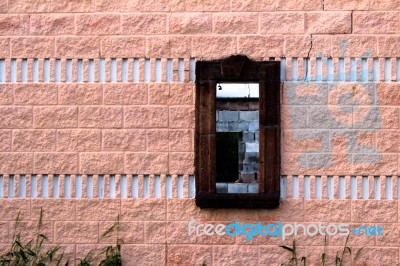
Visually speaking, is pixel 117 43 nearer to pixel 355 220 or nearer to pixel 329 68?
pixel 329 68

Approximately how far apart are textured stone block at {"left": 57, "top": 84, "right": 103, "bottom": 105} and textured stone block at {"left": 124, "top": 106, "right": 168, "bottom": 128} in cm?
34

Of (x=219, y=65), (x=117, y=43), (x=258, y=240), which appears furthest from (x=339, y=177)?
(x=117, y=43)

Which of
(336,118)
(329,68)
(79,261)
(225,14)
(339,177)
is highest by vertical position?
(225,14)

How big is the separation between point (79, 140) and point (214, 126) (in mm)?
1405

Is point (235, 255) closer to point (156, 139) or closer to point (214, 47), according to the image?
point (156, 139)

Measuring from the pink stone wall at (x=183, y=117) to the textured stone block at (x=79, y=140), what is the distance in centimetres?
1

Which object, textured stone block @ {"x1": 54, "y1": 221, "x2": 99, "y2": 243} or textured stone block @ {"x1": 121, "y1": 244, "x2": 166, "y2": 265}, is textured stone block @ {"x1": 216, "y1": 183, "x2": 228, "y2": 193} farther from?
textured stone block @ {"x1": 54, "y1": 221, "x2": 99, "y2": 243}

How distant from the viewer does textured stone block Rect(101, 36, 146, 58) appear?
8203 millimetres

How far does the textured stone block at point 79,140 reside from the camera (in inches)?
322

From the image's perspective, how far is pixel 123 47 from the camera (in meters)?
8.21

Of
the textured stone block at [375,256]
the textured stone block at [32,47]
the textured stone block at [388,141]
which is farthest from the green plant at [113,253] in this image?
the textured stone block at [388,141]

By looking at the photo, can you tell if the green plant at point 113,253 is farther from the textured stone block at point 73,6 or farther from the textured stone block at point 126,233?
the textured stone block at point 73,6

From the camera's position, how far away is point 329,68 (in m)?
8.15

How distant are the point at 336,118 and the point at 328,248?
1.33 m
